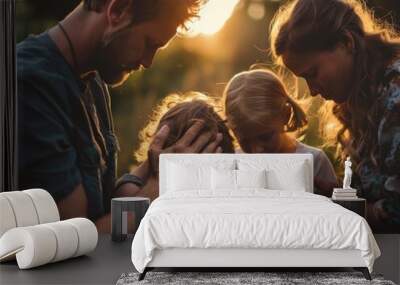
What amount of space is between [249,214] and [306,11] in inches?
135

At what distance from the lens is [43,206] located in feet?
20.2

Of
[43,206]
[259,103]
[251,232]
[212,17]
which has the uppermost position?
[212,17]

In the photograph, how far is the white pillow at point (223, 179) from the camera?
6.86m

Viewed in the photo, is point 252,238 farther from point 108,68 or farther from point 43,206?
point 108,68

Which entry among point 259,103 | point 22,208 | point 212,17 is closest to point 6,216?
point 22,208

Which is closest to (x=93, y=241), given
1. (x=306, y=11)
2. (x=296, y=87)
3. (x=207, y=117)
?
(x=207, y=117)

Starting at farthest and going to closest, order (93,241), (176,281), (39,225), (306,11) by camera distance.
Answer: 1. (306,11)
2. (93,241)
3. (39,225)
4. (176,281)

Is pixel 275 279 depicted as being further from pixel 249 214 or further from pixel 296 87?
pixel 296 87

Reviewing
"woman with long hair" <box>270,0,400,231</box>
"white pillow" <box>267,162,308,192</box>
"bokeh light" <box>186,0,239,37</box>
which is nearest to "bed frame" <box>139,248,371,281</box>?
"white pillow" <box>267,162,308,192</box>

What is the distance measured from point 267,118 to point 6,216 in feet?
10.9

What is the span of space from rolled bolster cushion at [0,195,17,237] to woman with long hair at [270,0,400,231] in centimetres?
384

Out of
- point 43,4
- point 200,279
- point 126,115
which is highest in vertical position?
→ point 43,4

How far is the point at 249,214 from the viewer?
515 centimetres

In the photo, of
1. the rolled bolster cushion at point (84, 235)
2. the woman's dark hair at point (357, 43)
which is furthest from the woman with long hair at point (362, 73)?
the rolled bolster cushion at point (84, 235)
